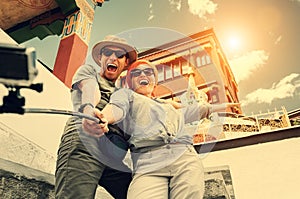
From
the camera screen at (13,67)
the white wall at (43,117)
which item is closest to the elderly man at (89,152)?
the camera screen at (13,67)

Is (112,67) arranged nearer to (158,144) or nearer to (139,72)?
(139,72)

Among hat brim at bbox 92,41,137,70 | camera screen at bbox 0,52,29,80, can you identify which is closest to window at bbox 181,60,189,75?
hat brim at bbox 92,41,137,70

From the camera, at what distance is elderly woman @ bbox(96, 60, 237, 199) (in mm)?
1645

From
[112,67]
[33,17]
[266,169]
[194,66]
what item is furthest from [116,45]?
[194,66]

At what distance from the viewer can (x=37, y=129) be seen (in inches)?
123

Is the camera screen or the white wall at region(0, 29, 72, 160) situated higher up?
the white wall at region(0, 29, 72, 160)

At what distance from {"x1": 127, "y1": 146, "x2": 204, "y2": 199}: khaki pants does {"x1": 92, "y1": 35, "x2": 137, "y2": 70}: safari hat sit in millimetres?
748

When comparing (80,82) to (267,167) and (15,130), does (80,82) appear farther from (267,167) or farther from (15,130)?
(267,167)

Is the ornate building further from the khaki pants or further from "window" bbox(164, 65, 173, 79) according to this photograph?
the khaki pants

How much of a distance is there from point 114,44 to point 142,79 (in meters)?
0.29

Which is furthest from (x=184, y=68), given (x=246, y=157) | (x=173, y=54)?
(x=246, y=157)

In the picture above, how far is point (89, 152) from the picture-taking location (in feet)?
5.53

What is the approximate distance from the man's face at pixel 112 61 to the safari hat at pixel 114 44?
0.08ft

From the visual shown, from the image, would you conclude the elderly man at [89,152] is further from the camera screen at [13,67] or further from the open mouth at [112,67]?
the camera screen at [13,67]
